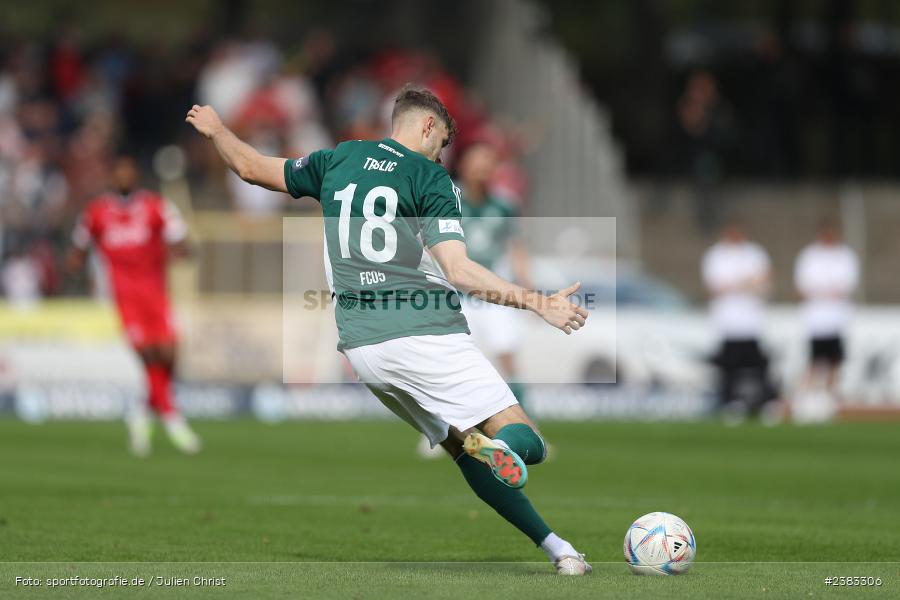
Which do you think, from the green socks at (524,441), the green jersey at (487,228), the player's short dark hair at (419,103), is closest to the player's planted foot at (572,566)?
the green socks at (524,441)

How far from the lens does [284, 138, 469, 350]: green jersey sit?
25.0 ft

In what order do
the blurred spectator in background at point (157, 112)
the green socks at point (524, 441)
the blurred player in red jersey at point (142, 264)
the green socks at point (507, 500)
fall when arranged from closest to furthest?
the green socks at point (524, 441), the green socks at point (507, 500), the blurred player in red jersey at point (142, 264), the blurred spectator in background at point (157, 112)

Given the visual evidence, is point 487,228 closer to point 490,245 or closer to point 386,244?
point 490,245

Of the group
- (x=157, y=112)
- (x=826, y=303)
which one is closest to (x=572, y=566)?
(x=826, y=303)

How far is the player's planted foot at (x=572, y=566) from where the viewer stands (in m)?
7.68

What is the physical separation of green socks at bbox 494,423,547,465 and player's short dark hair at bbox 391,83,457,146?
1.51m

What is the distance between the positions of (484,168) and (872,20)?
61.7ft

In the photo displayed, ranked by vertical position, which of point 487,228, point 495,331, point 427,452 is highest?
point 487,228

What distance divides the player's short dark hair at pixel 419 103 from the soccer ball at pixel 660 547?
213 centimetres

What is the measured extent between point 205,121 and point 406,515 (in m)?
3.50

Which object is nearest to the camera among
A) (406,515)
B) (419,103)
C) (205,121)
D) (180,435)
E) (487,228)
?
(419,103)

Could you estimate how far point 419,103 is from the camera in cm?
779

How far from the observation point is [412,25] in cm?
2981

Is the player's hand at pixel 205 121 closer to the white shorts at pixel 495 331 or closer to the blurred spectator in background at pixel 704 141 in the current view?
the white shorts at pixel 495 331
